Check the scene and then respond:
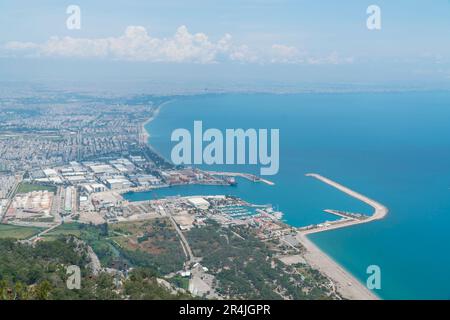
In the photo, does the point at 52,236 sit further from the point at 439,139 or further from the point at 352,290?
the point at 439,139

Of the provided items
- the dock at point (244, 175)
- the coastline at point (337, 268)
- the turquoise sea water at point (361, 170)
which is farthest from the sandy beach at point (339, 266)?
the dock at point (244, 175)

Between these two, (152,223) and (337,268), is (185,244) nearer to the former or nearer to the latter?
(152,223)

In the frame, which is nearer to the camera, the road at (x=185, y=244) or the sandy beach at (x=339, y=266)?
the sandy beach at (x=339, y=266)

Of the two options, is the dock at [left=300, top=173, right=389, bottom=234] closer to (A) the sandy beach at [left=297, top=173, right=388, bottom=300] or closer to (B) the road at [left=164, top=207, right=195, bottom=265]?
(A) the sandy beach at [left=297, top=173, right=388, bottom=300]

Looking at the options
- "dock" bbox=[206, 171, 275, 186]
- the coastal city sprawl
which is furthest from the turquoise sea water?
the coastal city sprawl

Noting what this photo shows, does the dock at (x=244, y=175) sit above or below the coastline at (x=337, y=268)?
above

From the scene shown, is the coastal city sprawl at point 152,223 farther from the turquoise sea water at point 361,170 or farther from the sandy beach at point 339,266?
the turquoise sea water at point 361,170

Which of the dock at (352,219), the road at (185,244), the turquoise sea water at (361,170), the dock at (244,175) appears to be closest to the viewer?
the road at (185,244)
